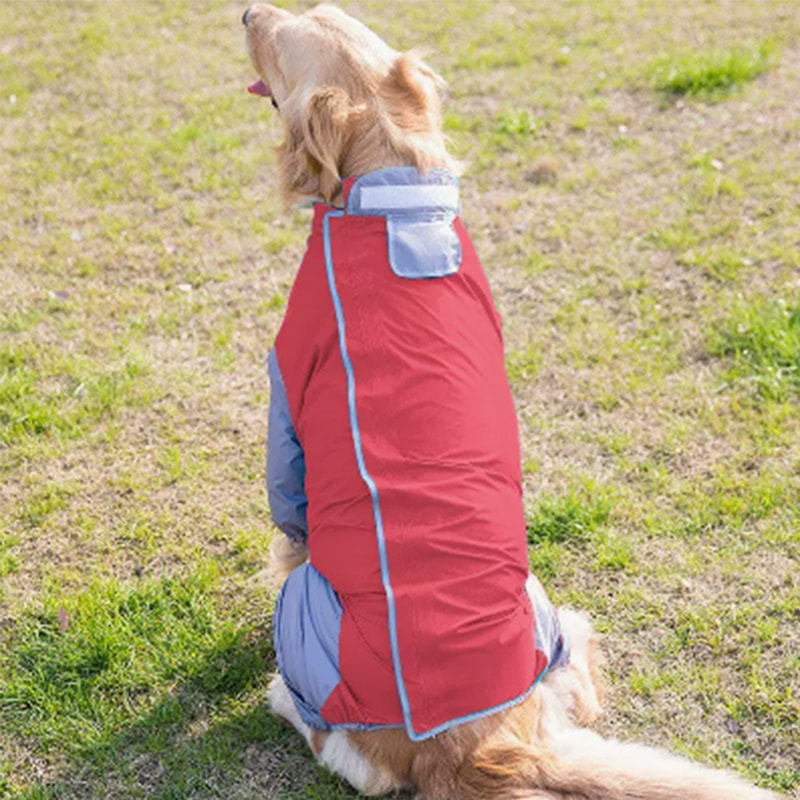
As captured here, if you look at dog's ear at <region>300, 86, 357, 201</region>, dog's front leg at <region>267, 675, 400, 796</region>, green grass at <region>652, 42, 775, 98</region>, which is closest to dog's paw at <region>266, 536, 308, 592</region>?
dog's front leg at <region>267, 675, 400, 796</region>

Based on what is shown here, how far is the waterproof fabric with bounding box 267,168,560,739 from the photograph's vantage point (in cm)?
296

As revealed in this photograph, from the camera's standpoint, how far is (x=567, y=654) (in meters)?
3.56

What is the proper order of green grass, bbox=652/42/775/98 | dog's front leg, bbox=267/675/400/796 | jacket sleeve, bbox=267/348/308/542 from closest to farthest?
dog's front leg, bbox=267/675/400/796
jacket sleeve, bbox=267/348/308/542
green grass, bbox=652/42/775/98

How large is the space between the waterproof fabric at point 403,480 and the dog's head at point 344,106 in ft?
0.33

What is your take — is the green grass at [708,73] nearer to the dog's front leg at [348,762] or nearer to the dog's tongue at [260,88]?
the dog's tongue at [260,88]

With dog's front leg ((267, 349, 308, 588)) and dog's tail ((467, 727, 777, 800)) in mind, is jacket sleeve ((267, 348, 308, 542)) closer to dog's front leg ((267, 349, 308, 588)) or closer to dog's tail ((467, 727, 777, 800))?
dog's front leg ((267, 349, 308, 588))

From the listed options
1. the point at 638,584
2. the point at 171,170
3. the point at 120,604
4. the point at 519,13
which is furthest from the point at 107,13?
the point at 638,584

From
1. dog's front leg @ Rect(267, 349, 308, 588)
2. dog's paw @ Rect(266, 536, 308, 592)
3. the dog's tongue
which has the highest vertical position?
the dog's tongue

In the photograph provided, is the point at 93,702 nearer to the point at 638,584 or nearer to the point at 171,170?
the point at 638,584

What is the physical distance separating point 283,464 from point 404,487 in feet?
2.22

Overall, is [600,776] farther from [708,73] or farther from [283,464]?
[708,73]

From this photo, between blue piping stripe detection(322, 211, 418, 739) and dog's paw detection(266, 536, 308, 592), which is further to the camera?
dog's paw detection(266, 536, 308, 592)

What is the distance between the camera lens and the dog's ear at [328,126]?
3.25m

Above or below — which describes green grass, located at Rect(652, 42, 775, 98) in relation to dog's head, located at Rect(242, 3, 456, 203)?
below
